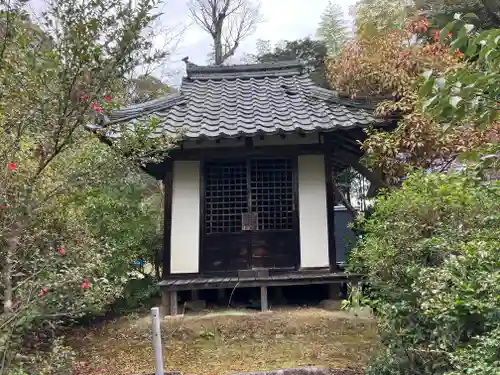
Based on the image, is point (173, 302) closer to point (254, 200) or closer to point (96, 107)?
point (254, 200)

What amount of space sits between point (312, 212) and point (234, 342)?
8.62 feet

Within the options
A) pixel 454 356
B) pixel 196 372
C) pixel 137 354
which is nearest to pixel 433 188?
pixel 454 356

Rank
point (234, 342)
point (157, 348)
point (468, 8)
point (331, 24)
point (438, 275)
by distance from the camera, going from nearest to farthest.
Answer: point (157, 348)
point (438, 275)
point (234, 342)
point (468, 8)
point (331, 24)

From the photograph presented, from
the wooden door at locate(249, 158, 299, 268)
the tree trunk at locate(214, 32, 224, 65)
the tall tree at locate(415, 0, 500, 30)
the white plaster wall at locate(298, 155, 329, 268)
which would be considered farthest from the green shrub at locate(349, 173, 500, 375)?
the tree trunk at locate(214, 32, 224, 65)

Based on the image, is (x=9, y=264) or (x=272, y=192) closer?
(x=9, y=264)

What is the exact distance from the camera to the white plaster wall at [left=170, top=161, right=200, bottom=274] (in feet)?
23.4

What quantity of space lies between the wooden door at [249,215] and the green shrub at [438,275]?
8.30 ft

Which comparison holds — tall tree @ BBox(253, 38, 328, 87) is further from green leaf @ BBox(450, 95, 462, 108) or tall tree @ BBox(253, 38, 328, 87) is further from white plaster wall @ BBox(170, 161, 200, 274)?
green leaf @ BBox(450, 95, 462, 108)

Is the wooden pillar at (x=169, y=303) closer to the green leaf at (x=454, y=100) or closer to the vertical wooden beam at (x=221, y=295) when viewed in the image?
the vertical wooden beam at (x=221, y=295)

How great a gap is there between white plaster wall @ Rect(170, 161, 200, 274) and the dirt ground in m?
0.94

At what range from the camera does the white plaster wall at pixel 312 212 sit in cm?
720

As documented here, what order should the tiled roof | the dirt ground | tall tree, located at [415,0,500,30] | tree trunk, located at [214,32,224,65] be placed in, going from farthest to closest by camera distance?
1. tree trunk, located at [214,32,224,65]
2. tall tree, located at [415,0,500,30]
3. the tiled roof
4. the dirt ground

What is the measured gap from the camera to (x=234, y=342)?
5906mm

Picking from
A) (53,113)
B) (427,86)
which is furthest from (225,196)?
(427,86)
